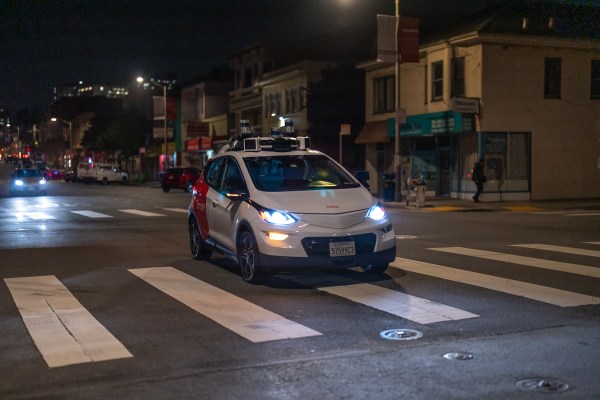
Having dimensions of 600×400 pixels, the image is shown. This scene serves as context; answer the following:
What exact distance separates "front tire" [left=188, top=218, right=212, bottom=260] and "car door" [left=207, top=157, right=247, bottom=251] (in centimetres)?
77

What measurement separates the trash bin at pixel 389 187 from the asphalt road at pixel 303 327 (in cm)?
1705

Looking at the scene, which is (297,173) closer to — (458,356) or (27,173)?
(458,356)

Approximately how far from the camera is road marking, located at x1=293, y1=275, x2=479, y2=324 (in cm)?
780

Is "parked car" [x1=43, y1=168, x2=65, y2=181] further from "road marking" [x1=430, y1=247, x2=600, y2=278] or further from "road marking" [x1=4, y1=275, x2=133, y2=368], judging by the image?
Answer: "road marking" [x1=4, y1=275, x2=133, y2=368]

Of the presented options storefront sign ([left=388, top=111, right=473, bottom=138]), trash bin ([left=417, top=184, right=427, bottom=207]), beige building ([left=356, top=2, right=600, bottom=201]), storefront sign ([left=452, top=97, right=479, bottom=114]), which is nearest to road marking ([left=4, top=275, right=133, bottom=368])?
trash bin ([left=417, top=184, right=427, bottom=207])

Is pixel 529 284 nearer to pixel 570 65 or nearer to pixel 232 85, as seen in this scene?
pixel 570 65

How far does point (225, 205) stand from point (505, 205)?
19808 mm

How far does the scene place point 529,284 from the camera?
9.58 metres

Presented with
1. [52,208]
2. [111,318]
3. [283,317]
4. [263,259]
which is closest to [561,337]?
[283,317]

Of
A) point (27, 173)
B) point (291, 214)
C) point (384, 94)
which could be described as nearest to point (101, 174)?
point (27, 173)

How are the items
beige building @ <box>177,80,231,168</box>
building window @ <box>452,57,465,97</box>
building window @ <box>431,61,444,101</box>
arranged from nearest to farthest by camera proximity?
building window @ <box>452,57,465,97</box> → building window @ <box>431,61,444,101</box> → beige building @ <box>177,80,231,168</box>

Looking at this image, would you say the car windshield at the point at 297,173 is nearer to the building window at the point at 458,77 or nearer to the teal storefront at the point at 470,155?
the teal storefront at the point at 470,155

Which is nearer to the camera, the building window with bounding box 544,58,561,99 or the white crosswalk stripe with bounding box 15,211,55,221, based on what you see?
the white crosswalk stripe with bounding box 15,211,55,221

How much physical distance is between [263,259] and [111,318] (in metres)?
2.16
